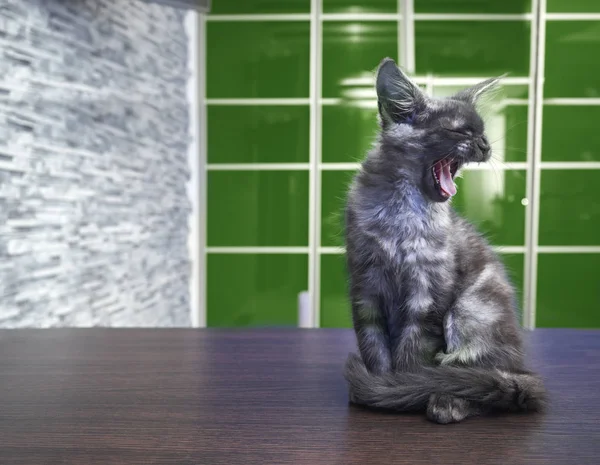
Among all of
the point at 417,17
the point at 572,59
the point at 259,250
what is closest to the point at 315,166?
the point at 259,250

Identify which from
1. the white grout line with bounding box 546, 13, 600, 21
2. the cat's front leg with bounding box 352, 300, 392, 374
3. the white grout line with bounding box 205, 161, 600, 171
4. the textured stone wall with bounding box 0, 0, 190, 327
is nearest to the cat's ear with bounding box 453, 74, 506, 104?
the cat's front leg with bounding box 352, 300, 392, 374

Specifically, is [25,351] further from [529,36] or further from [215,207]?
[529,36]

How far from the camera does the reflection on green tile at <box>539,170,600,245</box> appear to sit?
236 centimetres

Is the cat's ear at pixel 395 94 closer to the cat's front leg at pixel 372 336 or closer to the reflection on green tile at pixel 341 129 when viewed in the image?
the cat's front leg at pixel 372 336

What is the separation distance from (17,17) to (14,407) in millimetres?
1012

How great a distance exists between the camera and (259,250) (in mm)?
2461

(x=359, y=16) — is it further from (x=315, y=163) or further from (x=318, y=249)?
(x=318, y=249)

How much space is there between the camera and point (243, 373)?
24.3 inches

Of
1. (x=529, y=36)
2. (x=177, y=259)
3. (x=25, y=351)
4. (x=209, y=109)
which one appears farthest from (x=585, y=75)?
(x=25, y=351)

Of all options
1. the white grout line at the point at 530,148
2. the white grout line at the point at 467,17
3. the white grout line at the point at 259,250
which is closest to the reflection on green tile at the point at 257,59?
the white grout line at the point at 467,17

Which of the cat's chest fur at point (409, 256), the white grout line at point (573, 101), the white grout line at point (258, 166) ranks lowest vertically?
the cat's chest fur at point (409, 256)

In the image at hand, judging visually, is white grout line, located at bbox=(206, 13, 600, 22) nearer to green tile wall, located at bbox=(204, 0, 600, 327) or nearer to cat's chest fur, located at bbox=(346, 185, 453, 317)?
green tile wall, located at bbox=(204, 0, 600, 327)

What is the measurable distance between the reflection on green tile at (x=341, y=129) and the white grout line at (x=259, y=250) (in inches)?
17.2

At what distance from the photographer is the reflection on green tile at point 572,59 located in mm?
2301
